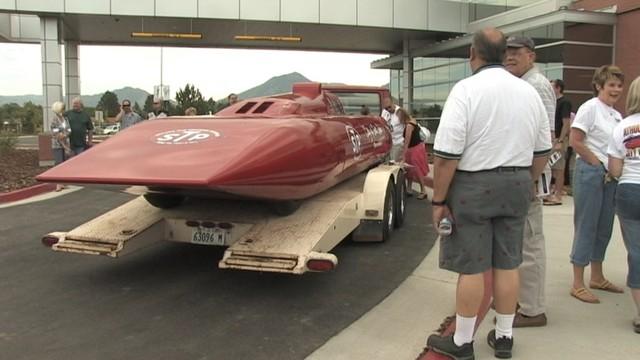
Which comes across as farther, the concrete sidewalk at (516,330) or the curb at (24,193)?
the curb at (24,193)

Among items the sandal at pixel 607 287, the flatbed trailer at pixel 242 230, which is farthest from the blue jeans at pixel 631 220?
the flatbed trailer at pixel 242 230

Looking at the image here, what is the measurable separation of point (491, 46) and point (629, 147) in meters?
1.43

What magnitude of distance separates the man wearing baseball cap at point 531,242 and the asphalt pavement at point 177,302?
128 cm

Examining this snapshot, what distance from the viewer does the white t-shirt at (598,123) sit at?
15.4 ft

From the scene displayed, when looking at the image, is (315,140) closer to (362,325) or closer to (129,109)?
(362,325)

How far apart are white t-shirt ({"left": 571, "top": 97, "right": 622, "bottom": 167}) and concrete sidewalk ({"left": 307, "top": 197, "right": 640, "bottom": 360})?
1177 mm

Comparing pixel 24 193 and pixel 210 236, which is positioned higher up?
pixel 210 236

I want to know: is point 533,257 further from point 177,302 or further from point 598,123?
point 177,302

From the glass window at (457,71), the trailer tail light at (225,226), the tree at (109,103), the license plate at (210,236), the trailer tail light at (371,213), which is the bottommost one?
the license plate at (210,236)

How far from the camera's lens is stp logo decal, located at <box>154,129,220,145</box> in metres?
5.23

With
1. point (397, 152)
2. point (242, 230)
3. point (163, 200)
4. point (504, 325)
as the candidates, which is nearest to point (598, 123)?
point (504, 325)

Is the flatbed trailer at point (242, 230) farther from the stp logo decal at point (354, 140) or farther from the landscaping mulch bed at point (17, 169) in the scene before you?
the landscaping mulch bed at point (17, 169)

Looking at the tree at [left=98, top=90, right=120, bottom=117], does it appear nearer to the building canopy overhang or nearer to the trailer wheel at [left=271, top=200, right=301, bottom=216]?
the building canopy overhang

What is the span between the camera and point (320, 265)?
16.0 feet
